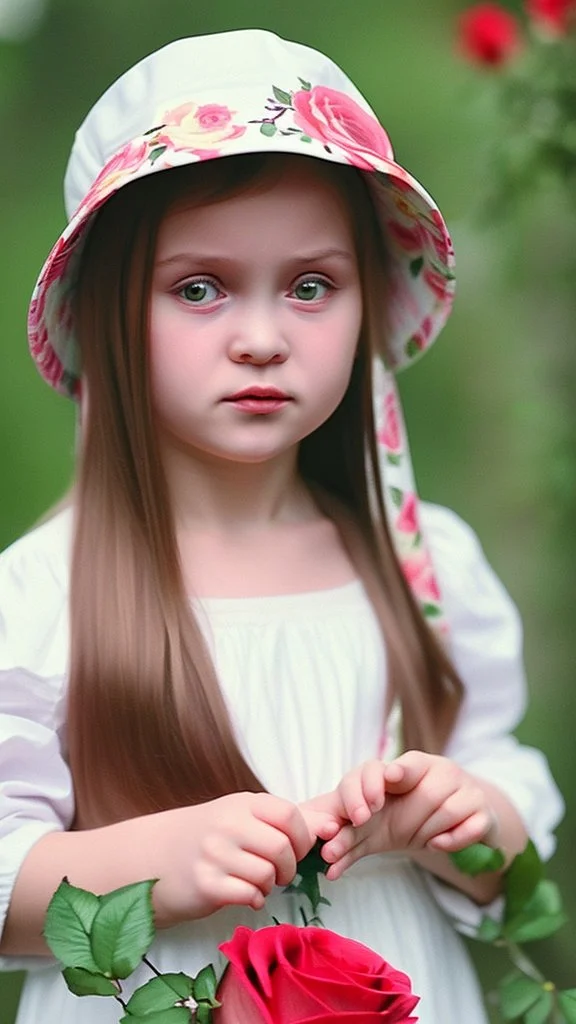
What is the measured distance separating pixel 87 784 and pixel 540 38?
112 cm

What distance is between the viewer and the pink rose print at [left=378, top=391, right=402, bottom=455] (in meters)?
1.18

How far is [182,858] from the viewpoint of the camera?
2.95 feet

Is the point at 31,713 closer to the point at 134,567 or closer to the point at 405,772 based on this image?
the point at 134,567

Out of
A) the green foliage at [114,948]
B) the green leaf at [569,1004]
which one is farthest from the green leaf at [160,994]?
the green leaf at [569,1004]

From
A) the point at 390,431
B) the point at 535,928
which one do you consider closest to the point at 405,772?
the point at 535,928

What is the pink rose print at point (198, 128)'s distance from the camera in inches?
36.6

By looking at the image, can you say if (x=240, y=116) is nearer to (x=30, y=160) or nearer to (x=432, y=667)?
(x=432, y=667)

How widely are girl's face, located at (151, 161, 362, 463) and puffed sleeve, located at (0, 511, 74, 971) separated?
18 cm

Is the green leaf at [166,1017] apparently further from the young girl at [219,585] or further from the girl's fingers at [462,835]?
the girl's fingers at [462,835]

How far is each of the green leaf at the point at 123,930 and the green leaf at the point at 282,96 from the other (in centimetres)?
59

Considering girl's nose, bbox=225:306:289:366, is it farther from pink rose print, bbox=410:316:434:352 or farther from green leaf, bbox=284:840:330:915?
green leaf, bbox=284:840:330:915

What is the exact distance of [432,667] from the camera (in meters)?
1.16

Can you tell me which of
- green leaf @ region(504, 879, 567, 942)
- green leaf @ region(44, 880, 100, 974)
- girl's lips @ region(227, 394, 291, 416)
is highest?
girl's lips @ region(227, 394, 291, 416)

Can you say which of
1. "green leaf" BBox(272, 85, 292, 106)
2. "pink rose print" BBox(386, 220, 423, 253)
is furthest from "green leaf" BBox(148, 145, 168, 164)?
"pink rose print" BBox(386, 220, 423, 253)
